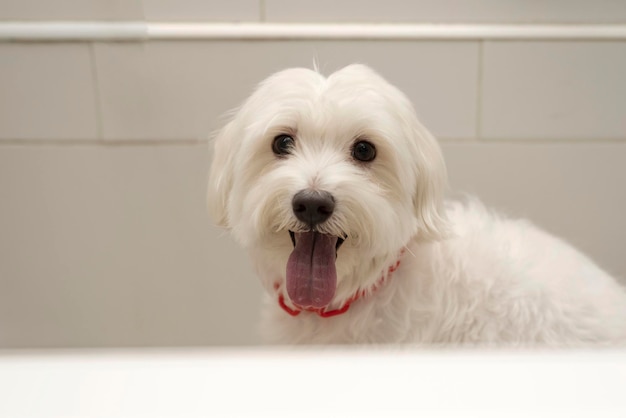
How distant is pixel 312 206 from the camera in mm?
824

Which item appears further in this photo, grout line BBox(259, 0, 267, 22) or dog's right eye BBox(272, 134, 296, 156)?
grout line BBox(259, 0, 267, 22)

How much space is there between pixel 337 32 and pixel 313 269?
0.60 m

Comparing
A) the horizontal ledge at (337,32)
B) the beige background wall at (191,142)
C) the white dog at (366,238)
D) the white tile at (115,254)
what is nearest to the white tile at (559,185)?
the beige background wall at (191,142)

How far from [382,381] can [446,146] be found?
983 mm

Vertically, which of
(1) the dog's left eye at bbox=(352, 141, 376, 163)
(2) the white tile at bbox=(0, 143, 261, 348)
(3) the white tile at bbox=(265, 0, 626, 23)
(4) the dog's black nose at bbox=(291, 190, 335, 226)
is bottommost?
(2) the white tile at bbox=(0, 143, 261, 348)

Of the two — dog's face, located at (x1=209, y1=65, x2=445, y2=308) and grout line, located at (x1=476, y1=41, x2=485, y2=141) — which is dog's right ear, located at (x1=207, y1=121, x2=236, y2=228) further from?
grout line, located at (x1=476, y1=41, x2=485, y2=141)

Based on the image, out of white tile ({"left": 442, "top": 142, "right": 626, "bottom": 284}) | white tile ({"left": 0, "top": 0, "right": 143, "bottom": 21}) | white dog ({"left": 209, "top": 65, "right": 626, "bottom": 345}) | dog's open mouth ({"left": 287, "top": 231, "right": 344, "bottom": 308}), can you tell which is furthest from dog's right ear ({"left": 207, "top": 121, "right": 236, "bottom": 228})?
white tile ({"left": 442, "top": 142, "right": 626, "bottom": 284})

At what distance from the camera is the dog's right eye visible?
931 mm

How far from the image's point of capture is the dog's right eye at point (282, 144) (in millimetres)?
931

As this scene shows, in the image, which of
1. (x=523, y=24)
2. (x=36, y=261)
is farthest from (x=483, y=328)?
(x=36, y=261)

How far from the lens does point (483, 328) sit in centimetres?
96

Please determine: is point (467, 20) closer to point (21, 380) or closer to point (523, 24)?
point (523, 24)

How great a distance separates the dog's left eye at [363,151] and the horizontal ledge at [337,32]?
1.37 ft

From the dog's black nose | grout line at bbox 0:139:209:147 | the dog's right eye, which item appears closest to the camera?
the dog's black nose
